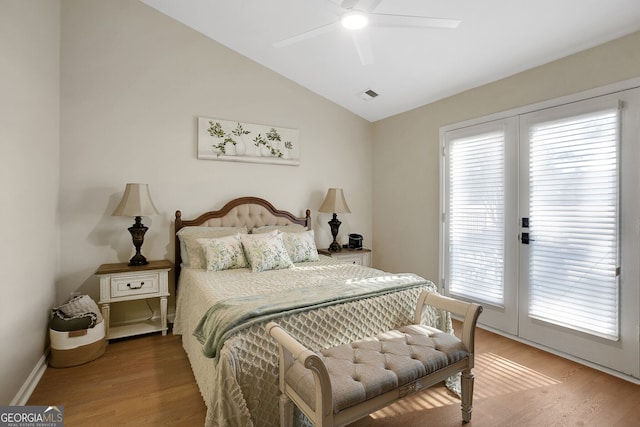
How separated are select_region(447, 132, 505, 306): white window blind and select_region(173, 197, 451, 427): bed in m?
1.07

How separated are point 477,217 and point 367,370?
2359 millimetres

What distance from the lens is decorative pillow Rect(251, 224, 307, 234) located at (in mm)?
3570

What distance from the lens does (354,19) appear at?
77.4 inches

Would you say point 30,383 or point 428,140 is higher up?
point 428,140

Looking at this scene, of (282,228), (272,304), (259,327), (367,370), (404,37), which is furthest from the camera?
(282,228)

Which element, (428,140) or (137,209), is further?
(428,140)

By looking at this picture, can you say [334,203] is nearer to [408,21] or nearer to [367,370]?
[408,21]

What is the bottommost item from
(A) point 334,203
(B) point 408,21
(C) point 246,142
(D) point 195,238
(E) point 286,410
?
(E) point 286,410

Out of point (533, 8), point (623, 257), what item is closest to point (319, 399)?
point (623, 257)

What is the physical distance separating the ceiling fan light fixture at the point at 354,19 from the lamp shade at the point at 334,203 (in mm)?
2259

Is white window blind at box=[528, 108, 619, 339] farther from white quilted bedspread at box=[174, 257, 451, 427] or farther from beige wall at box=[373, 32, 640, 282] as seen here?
white quilted bedspread at box=[174, 257, 451, 427]

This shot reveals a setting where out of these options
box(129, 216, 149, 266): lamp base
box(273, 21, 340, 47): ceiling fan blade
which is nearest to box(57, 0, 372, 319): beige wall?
box(129, 216, 149, 266): lamp base
